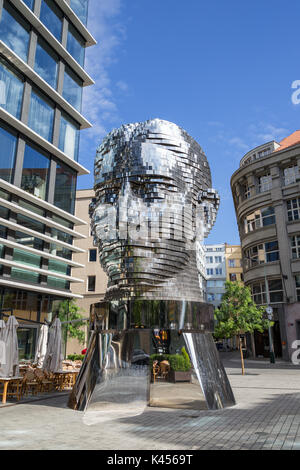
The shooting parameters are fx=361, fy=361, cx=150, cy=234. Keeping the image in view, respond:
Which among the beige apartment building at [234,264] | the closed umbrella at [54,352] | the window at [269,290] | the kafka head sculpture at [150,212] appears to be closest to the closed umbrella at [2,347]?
the closed umbrella at [54,352]

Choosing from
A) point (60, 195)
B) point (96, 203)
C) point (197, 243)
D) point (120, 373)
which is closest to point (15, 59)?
point (60, 195)

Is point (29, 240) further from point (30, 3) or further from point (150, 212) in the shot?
point (150, 212)

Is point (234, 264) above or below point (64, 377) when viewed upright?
above

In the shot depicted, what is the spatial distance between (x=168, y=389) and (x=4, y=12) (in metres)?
29.0

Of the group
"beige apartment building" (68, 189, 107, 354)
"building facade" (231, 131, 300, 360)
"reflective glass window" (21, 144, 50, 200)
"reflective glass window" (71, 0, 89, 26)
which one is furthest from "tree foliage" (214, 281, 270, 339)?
"reflective glass window" (71, 0, 89, 26)

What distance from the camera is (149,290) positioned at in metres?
8.18

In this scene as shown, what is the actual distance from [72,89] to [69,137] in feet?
16.1

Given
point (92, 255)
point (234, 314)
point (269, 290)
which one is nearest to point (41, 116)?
point (92, 255)

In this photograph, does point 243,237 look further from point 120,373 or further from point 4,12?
point 120,373

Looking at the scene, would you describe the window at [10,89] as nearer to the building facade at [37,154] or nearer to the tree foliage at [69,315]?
the building facade at [37,154]

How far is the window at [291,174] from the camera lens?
37.2 m

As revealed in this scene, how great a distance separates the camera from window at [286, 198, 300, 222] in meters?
36.6

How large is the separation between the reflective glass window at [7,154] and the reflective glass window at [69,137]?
5968 millimetres
